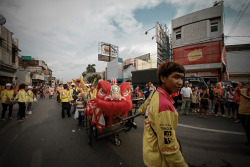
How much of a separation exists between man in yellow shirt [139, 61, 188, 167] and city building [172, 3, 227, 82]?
18.0 metres

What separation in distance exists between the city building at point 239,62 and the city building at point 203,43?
8.37 metres

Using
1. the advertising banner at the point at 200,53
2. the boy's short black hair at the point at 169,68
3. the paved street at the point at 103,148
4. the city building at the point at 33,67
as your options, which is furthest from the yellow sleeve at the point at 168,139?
the city building at the point at 33,67

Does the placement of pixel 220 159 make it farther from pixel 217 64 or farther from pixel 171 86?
pixel 217 64

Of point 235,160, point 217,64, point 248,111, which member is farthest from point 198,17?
point 235,160

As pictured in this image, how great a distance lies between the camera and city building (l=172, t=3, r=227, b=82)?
1475 cm

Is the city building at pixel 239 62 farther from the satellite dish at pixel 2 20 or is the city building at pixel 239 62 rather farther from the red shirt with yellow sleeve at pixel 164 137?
the satellite dish at pixel 2 20

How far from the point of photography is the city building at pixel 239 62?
1944 cm

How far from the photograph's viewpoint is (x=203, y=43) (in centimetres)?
1562

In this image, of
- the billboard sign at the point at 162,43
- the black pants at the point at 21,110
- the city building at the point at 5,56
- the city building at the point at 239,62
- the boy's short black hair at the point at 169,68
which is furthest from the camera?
the city building at the point at 239,62

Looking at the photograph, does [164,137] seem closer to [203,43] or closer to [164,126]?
[164,126]

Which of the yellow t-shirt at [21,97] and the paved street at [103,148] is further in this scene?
the yellow t-shirt at [21,97]

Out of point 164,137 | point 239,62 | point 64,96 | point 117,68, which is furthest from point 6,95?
point 239,62

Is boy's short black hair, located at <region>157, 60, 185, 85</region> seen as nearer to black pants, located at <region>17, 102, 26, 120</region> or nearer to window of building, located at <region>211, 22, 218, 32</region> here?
black pants, located at <region>17, 102, 26, 120</region>

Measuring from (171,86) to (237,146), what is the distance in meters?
3.60
